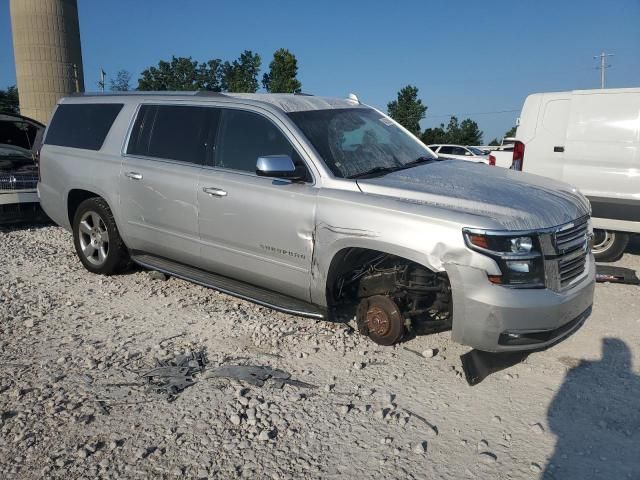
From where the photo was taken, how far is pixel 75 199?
6074 mm

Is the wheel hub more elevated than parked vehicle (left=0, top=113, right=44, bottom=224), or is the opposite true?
parked vehicle (left=0, top=113, right=44, bottom=224)

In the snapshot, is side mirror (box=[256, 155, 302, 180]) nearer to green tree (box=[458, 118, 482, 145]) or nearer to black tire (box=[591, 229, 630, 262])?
black tire (box=[591, 229, 630, 262])

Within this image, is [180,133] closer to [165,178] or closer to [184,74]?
[165,178]

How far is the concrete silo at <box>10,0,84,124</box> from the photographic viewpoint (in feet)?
97.5

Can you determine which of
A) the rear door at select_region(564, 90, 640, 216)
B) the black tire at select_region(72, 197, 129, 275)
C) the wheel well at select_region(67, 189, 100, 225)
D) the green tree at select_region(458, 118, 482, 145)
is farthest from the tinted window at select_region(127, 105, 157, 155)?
the green tree at select_region(458, 118, 482, 145)

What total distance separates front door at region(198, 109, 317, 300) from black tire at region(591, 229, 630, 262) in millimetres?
4456

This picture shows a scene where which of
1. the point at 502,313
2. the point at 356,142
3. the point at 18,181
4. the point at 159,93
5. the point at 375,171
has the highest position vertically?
the point at 159,93

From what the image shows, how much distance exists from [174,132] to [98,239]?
166cm

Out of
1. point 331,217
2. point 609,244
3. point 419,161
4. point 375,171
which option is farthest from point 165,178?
point 609,244

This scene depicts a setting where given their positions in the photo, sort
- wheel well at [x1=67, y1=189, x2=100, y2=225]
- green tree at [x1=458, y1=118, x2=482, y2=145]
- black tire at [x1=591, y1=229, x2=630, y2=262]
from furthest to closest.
→ green tree at [x1=458, y1=118, x2=482, y2=145] → black tire at [x1=591, y1=229, x2=630, y2=262] → wheel well at [x1=67, y1=189, x2=100, y2=225]

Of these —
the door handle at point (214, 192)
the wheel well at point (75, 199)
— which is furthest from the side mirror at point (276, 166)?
the wheel well at point (75, 199)

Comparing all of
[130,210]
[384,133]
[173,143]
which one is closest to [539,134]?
[384,133]

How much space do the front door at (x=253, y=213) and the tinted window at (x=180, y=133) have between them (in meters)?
0.21

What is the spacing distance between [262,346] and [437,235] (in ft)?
5.45
